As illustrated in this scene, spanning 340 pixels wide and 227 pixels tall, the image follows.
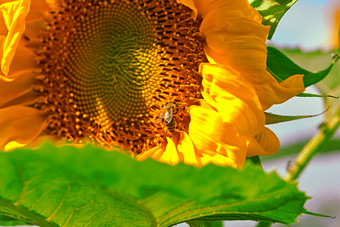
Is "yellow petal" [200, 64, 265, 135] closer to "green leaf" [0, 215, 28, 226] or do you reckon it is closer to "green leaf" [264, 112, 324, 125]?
"green leaf" [264, 112, 324, 125]

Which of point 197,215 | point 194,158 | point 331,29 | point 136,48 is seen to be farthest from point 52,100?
point 331,29

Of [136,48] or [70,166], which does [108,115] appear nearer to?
[136,48]

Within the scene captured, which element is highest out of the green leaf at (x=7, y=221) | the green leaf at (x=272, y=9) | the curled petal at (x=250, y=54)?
the green leaf at (x=272, y=9)

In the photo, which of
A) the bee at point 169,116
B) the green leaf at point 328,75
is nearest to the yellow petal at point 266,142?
the bee at point 169,116

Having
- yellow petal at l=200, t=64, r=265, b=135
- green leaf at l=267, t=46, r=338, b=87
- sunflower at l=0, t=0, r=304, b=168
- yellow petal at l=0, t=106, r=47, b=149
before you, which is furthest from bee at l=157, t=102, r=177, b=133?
yellow petal at l=0, t=106, r=47, b=149

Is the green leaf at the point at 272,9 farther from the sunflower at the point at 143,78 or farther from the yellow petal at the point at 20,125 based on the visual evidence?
the yellow petal at the point at 20,125
